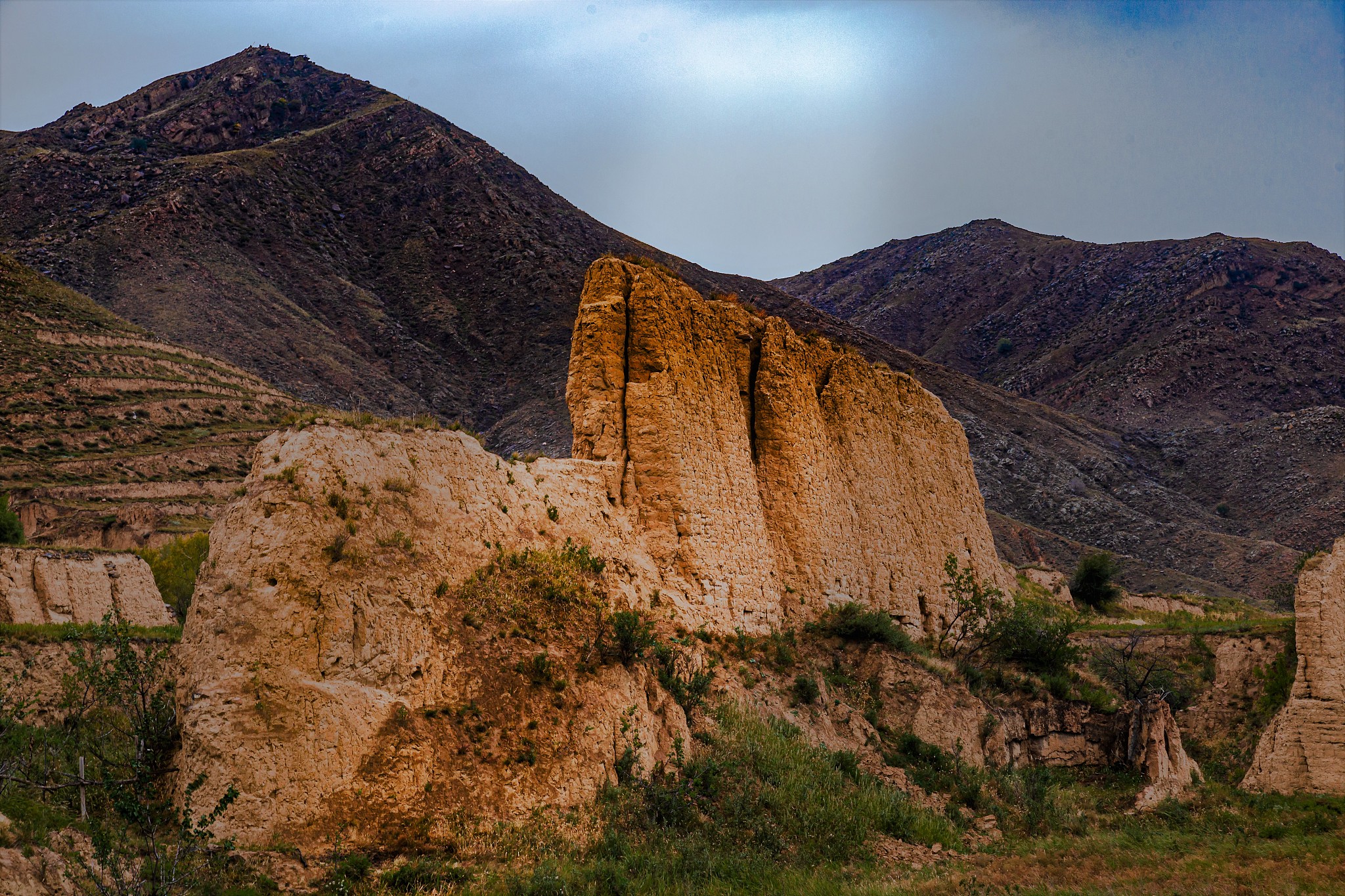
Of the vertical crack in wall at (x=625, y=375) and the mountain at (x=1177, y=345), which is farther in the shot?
the mountain at (x=1177, y=345)

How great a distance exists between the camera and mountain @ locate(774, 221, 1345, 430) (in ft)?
259

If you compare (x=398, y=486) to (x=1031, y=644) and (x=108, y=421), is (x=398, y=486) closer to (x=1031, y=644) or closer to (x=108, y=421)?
(x=1031, y=644)

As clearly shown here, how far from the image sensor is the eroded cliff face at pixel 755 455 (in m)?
16.4

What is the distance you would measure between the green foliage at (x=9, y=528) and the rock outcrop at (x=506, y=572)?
27.2 m

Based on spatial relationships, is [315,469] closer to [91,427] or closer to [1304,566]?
[1304,566]

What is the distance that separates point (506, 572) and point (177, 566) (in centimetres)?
2419

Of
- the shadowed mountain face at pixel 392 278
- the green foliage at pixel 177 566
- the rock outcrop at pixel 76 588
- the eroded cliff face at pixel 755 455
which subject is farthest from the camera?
the shadowed mountain face at pixel 392 278

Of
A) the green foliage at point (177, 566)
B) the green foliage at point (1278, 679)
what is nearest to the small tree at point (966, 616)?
the green foliage at point (1278, 679)

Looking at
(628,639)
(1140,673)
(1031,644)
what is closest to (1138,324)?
(1140,673)

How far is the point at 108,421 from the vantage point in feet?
165

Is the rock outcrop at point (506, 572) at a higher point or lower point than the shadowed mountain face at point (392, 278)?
lower

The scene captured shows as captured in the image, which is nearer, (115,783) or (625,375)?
(115,783)

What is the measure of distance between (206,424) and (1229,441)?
69403 millimetres

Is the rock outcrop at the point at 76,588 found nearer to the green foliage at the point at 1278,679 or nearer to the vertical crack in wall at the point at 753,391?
the vertical crack in wall at the point at 753,391
